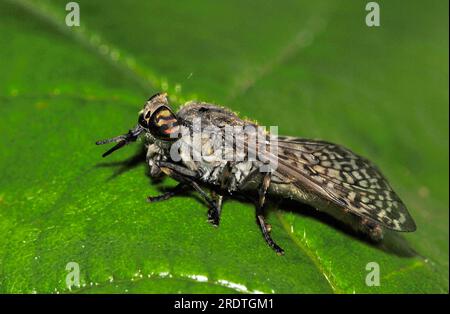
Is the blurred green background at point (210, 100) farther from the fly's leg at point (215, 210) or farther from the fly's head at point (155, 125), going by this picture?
the fly's head at point (155, 125)

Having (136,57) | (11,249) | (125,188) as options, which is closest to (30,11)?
(136,57)

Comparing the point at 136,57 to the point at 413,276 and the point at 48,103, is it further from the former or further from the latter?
the point at 413,276

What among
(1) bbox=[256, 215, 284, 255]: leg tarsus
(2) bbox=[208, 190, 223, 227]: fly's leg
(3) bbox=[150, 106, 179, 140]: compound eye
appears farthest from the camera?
(3) bbox=[150, 106, 179, 140]: compound eye

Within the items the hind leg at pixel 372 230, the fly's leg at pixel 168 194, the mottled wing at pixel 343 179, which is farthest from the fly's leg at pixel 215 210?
the hind leg at pixel 372 230

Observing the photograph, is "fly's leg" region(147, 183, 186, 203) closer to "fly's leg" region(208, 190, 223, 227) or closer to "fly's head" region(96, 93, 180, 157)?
"fly's leg" region(208, 190, 223, 227)

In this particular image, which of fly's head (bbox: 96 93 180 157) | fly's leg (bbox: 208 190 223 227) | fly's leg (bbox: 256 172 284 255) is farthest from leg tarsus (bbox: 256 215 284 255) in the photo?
fly's head (bbox: 96 93 180 157)

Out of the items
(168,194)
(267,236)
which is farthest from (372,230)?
(168,194)
